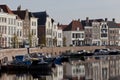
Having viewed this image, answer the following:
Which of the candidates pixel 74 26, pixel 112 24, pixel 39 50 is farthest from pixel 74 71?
pixel 112 24

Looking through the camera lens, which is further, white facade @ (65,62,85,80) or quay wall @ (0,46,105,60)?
quay wall @ (0,46,105,60)

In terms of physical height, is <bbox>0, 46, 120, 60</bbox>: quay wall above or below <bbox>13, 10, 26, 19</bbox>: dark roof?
below

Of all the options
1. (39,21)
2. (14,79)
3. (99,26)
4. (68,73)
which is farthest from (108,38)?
(14,79)

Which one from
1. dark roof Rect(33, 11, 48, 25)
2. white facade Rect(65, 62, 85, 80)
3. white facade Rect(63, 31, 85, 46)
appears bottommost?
white facade Rect(65, 62, 85, 80)

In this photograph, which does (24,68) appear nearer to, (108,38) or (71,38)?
(71,38)

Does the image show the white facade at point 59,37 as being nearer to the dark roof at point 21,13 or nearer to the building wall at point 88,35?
the building wall at point 88,35

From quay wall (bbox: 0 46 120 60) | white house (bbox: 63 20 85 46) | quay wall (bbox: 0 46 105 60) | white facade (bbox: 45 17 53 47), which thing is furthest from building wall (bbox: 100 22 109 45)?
white facade (bbox: 45 17 53 47)

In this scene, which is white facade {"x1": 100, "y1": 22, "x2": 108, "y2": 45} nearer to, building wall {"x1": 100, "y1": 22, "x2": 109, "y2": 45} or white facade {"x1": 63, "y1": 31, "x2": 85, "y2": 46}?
building wall {"x1": 100, "y1": 22, "x2": 109, "y2": 45}

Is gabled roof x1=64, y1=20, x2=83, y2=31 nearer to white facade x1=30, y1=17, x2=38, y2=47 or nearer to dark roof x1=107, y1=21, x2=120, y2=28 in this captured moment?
dark roof x1=107, y1=21, x2=120, y2=28

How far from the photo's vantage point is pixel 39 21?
87688mm

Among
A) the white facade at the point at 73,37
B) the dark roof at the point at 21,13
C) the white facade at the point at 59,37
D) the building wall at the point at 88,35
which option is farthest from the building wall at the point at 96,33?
the dark roof at the point at 21,13

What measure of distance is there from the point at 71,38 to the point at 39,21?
1710 cm

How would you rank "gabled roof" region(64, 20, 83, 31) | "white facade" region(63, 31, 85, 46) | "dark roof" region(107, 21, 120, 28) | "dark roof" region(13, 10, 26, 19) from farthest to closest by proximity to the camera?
"dark roof" region(107, 21, 120, 28) < "gabled roof" region(64, 20, 83, 31) < "white facade" region(63, 31, 85, 46) < "dark roof" region(13, 10, 26, 19)

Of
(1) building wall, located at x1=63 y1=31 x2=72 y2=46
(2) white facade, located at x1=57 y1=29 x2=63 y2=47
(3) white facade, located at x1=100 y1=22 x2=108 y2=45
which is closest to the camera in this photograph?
(2) white facade, located at x1=57 y1=29 x2=63 y2=47
